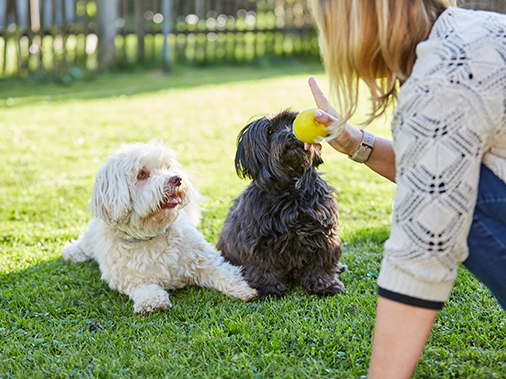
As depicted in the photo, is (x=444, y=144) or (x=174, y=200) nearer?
(x=444, y=144)

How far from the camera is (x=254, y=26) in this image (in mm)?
13266

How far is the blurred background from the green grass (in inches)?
196

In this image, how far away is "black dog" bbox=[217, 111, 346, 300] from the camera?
2975 millimetres

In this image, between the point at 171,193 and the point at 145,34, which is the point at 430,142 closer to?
the point at 171,193

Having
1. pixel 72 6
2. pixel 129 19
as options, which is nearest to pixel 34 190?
pixel 72 6

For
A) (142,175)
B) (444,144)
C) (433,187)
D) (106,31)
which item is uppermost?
(444,144)

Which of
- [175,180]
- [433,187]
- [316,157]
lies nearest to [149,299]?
[175,180]

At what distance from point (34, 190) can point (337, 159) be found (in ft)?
9.87

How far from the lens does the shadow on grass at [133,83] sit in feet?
30.9

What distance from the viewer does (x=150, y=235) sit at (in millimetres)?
3182

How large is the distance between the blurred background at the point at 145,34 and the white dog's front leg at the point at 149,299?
7.90 meters

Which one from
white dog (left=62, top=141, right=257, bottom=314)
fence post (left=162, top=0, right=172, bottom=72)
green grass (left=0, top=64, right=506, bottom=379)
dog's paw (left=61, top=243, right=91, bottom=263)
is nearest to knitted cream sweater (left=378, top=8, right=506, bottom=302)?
green grass (left=0, top=64, right=506, bottom=379)

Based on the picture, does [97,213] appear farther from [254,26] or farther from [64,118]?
[254,26]

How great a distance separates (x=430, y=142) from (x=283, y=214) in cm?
148
